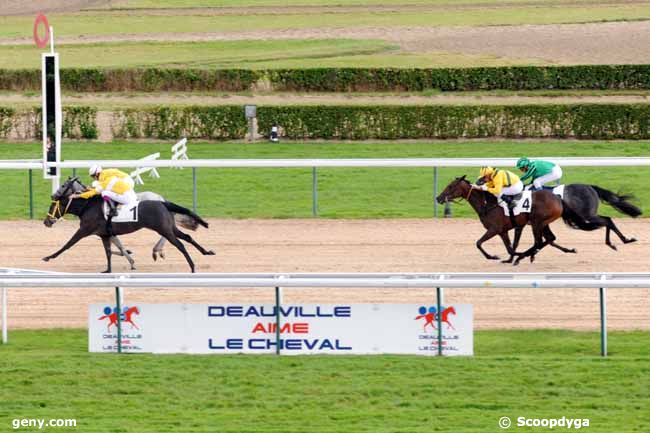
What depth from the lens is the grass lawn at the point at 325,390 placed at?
8328 mm

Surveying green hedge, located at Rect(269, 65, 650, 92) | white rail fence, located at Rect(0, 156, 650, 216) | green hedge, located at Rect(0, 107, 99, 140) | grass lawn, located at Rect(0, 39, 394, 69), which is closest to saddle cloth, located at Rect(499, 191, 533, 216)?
white rail fence, located at Rect(0, 156, 650, 216)

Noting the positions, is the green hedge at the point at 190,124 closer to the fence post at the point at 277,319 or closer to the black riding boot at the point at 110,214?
the black riding boot at the point at 110,214

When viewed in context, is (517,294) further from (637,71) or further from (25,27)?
(25,27)

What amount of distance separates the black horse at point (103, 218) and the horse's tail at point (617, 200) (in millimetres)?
3578

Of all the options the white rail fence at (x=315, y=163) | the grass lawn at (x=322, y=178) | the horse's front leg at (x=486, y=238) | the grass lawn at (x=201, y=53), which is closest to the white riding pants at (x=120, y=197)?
the white rail fence at (x=315, y=163)

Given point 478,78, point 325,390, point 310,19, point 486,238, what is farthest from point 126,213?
point 310,19

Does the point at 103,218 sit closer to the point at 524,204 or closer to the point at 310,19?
the point at 524,204

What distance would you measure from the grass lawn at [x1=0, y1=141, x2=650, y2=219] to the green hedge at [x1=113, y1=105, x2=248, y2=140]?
0.53 m

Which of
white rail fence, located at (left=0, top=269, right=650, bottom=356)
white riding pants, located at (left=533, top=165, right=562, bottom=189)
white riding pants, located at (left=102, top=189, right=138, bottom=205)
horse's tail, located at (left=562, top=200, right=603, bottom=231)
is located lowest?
white rail fence, located at (left=0, top=269, right=650, bottom=356)

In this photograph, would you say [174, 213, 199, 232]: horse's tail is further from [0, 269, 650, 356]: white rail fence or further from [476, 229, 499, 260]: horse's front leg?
[0, 269, 650, 356]: white rail fence

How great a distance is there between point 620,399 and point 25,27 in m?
28.7

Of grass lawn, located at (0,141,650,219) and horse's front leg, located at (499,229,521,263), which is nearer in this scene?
horse's front leg, located at (499,229,521,263)

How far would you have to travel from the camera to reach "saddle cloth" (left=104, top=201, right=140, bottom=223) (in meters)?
13.0

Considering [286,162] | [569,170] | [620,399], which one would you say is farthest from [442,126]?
[620,399]
